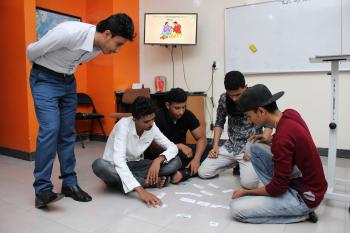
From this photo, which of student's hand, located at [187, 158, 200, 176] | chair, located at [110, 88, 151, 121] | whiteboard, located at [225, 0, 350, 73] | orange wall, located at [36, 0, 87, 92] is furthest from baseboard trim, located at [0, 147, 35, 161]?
whiteboard, located at [225, 0, 350, 73]

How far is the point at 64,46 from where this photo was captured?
1.80 meters

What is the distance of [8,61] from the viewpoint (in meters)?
3.53

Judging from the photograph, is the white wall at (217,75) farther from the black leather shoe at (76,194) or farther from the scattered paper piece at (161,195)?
the black leather shoe at (76,194)

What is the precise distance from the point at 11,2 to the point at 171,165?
8.99 ft

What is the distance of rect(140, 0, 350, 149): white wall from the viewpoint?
3.54 metres

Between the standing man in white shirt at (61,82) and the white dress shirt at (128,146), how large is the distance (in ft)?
1.07

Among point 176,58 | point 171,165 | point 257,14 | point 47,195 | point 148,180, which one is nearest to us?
point 47,195

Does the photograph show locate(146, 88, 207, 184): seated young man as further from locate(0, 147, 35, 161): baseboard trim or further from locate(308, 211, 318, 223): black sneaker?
locate(0, 147, 35, 161): baseboard trim

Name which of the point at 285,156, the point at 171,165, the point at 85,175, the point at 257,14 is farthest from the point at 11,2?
the point at 285,156

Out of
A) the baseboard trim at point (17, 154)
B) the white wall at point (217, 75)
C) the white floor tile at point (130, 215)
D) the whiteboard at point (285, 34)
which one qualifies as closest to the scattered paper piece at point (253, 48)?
the whiteboard at point (285, 34)

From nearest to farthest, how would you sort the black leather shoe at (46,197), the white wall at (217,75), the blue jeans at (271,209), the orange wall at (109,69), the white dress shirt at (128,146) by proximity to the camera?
the blue jeans at (271,209), the black leather shoe at (46,197), the white dress shirt at (128,146), the white wall at (217,75), the orange wall at (109,69)

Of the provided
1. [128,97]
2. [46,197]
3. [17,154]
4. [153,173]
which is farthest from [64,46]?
[128,97]

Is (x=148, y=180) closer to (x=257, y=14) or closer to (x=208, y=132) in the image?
(x=208, y=132)

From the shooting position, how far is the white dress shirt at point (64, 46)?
176 centimetres
